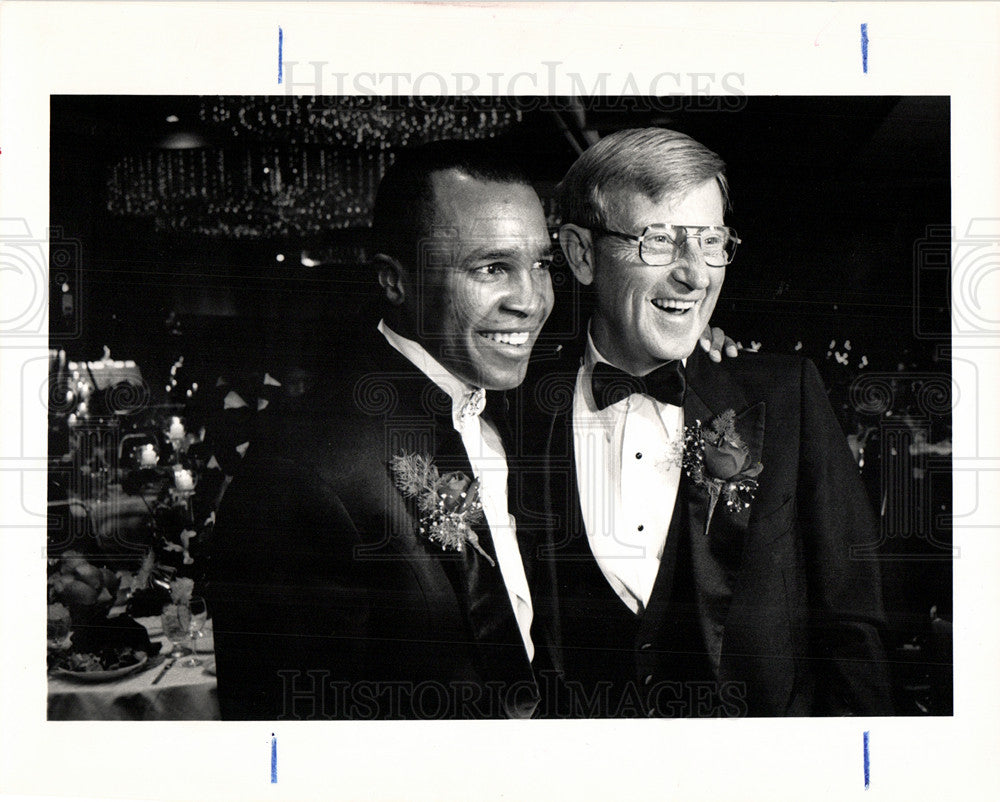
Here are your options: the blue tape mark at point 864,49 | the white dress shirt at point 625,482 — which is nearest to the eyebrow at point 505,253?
the white dress shirt at point 625,482

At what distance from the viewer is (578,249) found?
204cm

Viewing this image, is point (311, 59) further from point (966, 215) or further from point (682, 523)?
point (966, 215)

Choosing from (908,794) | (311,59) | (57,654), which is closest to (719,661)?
(908,794)

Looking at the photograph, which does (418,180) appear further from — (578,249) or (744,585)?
(744,585)

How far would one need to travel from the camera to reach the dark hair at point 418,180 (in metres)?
2.03

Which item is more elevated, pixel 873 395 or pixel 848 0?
pixel 848 0

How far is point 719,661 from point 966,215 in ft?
4.01

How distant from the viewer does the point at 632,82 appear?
2.06 m

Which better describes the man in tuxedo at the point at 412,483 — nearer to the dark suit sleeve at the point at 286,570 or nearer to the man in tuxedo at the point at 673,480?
the dark suit sleeve at the point at 286,570

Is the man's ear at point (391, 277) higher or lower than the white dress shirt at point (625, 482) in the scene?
higher

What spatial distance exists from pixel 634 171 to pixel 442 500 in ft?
2.91

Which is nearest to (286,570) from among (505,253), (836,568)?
(505,253)

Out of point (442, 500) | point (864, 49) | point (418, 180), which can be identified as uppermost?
point (864, 49)

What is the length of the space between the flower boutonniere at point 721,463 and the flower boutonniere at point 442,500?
514 millimetres
